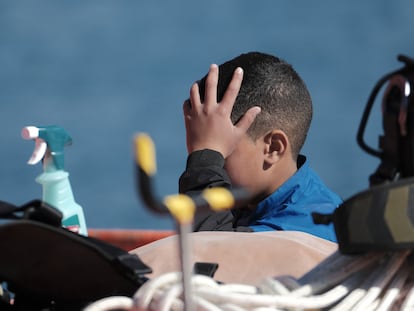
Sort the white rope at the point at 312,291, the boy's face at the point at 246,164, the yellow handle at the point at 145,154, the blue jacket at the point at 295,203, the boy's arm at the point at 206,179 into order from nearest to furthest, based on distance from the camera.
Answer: the yellow handle at the point at 145,154
the white rope at the point at 312,291
the boy's arm at the point at 206,179
the blue jacket at the point at 295,203
the boy's face at the point at 246,164

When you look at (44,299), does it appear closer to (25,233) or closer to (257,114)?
(25,233)

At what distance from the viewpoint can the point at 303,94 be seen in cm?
174

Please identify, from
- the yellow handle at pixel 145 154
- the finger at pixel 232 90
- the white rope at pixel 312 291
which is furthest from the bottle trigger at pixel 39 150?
the yellow handle at pixel 145 154

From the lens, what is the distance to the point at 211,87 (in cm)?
152

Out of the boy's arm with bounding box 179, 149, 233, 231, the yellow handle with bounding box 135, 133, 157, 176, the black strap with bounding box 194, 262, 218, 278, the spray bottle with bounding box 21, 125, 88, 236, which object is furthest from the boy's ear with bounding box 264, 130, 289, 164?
the yellow handle with bounding box 135, 133, 157, 176

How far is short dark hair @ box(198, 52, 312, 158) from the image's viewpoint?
167 centimetres

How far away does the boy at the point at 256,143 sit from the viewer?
136cm

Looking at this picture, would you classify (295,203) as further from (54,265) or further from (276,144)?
(54,265)

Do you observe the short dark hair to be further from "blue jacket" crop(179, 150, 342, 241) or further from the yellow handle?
the yellow handle

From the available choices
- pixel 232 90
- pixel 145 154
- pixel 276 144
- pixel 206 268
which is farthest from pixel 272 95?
pixel 145 154

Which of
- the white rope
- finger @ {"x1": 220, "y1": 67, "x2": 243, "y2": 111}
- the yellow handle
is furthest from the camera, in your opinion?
finger @ {"x1": 220, "y1": 67, "x2": 243, "y2": 111}

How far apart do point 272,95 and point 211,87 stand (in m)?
0.21

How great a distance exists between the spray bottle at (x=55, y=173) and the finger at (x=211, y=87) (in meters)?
0.28

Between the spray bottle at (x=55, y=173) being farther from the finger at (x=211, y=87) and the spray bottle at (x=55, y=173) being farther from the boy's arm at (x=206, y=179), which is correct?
the finger at (x=211, y=87)
